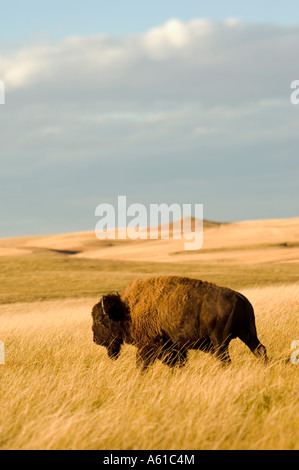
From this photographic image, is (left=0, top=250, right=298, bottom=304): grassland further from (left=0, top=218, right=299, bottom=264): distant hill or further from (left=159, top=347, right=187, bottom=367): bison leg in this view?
(left=159, top=347, right=187, bottom=367): bison leg

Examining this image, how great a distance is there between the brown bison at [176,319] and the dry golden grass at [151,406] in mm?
252

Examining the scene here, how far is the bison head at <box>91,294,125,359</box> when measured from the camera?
25.7ft

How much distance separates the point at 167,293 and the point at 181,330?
519 millimetres

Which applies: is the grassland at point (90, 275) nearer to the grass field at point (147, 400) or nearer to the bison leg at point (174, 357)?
the grass field at point (147, 400)

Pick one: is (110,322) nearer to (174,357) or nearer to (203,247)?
(174,357)

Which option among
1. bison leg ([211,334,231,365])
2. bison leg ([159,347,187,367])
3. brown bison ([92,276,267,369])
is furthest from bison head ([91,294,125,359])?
bison leg ([211,334,231,365])

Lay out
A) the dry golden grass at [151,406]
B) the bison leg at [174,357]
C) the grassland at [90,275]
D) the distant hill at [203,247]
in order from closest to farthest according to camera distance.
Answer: the dry golden grass at [151,406] → the bison leg at [174,357] → the grassland at [90,275] → the distant hill at [203,247]

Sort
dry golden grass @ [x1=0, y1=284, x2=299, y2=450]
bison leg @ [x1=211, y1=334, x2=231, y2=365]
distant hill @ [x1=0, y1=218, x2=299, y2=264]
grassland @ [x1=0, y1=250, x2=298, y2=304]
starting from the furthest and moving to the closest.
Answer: distant hill @ [x1=0, y1=218, x2=299, y2=264], grassland @ [x1=0, y1=250, x2=298, y2=304], bison leg @ [x1=211, y1=334, x2=231, y2=365], dry golden grass @ [x1=0, y1=284, x2=299, y2=450]

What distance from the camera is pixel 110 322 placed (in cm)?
798

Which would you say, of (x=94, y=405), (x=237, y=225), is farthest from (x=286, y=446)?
(x=237, y=225)

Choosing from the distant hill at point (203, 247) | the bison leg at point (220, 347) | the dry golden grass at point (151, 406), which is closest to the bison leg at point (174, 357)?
the dry golden grass at point (151, 406)

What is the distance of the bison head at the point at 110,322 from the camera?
7.84 m

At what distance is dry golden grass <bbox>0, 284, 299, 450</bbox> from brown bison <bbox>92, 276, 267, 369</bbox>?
252 millimetres
